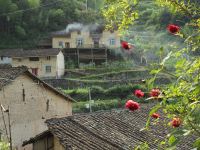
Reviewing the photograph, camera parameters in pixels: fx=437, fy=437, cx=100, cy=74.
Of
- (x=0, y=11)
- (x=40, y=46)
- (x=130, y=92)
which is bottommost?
(x=130, y=92)

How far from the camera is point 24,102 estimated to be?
1811 cm

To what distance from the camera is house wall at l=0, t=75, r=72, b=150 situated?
17.6 meters

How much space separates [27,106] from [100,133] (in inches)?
265

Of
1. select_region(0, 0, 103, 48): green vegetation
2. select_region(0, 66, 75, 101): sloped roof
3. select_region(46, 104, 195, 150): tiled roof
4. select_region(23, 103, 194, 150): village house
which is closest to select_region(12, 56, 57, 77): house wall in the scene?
select_region(0, 0, 103, 48): green vegetation

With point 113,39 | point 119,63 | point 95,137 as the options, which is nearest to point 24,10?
point 113,39

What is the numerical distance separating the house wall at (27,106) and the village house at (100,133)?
15.5 feet

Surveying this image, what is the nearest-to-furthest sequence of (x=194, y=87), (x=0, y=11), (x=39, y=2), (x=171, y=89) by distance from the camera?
(x=194, y=87)
(x=171, y=89)
(x=0, y=11)
(x=39, y=2)

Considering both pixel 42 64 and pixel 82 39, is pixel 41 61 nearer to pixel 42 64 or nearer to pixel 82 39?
pixel 42 64

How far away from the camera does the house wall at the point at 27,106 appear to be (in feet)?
57.6

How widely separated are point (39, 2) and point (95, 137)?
47.8m

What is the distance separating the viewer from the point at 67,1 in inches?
2328

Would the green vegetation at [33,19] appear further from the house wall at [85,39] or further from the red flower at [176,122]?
the red flower at [176,122]

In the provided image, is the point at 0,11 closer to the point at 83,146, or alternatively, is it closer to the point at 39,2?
the point at 39,2

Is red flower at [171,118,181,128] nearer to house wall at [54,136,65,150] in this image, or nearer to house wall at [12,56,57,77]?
house wall at [54,136,65,150]
